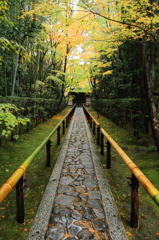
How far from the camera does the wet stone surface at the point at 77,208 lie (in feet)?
8.28

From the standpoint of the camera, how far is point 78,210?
3.08 m

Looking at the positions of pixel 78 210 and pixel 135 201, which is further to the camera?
pixel 78 210

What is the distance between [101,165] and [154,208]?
2150 millimetres

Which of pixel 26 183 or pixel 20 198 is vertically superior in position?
pixel 20 198

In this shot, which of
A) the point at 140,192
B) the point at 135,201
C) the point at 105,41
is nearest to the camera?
the point at 135,201

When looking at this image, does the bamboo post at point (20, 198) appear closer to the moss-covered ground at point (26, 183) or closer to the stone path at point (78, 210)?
the moss-covered ground at point (26, 183)

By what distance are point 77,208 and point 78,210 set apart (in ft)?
0.21

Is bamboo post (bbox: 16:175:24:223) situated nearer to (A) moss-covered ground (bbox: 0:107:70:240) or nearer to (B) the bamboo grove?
(A) moss-covered ground (bbox: 0:107:70:240)

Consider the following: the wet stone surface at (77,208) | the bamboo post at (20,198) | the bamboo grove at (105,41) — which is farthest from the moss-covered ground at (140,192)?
the bamboo post at (20,198)

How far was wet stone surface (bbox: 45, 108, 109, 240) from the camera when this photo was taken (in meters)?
2.52

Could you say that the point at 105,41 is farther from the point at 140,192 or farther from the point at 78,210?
the point at 78,210

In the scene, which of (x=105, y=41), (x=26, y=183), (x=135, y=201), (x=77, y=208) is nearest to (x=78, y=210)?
(x=77, y=208)

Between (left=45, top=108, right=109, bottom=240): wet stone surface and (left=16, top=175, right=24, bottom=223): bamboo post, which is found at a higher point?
(left=16, top=175, right=24, bottom=223): bamboo post

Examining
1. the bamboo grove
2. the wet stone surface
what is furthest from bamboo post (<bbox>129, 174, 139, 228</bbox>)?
the bamboo grove
